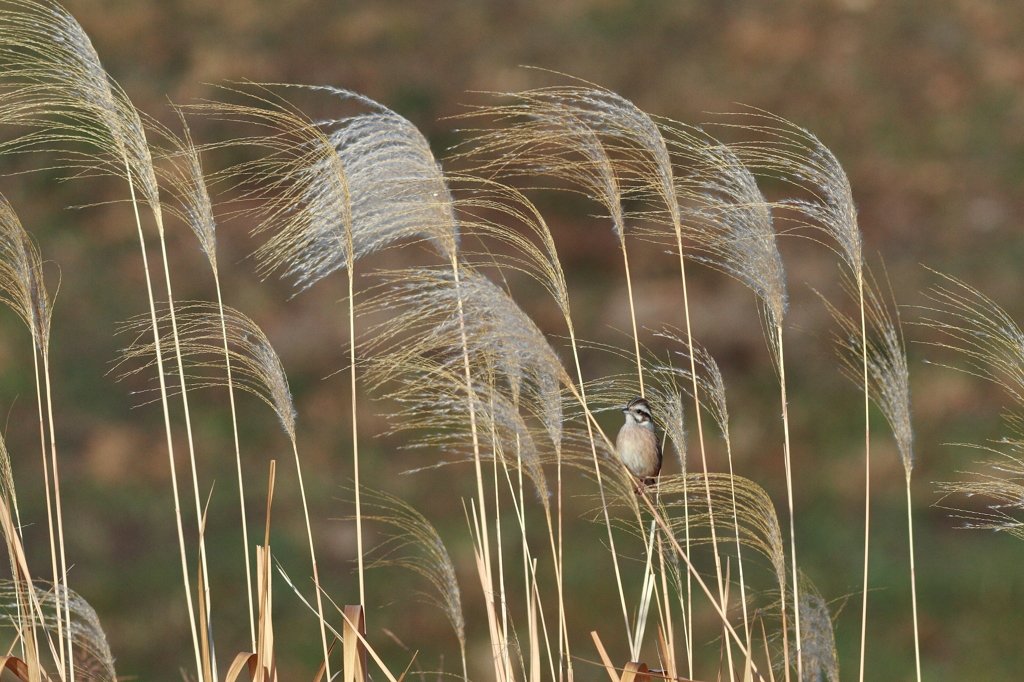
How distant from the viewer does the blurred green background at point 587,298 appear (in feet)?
22.4

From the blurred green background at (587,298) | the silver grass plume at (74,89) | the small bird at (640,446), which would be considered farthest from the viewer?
the blurred green background at (587,298)

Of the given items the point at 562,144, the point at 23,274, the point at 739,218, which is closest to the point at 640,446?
the point at 739,218

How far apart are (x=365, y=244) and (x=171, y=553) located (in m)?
5.63

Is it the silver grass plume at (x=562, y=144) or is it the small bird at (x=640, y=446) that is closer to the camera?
the silver grass plume at (x=562, y=144)

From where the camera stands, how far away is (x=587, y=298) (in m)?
9.78

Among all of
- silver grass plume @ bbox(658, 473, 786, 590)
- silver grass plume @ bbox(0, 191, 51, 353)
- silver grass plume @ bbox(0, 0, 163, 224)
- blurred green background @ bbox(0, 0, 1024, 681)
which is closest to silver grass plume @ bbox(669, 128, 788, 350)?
silver grass plume @ bbox(658, 473, 786, 590)

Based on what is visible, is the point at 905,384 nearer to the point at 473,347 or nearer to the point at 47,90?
the point at 473,347

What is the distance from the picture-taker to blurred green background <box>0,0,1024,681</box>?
6.82 meters

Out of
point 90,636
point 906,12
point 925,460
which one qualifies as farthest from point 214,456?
point 906,12

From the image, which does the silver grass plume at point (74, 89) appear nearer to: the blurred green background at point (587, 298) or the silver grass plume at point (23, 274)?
the silver grass plume at point (23, 274)

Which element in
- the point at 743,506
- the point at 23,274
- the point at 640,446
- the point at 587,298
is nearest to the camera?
the point at 23,274

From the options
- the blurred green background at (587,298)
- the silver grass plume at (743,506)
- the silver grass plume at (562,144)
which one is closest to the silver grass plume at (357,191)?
the silver grass plume at (562,144)

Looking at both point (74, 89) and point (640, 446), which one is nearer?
point (74, 89)

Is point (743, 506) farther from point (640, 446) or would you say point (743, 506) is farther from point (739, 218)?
point (640, 446)
